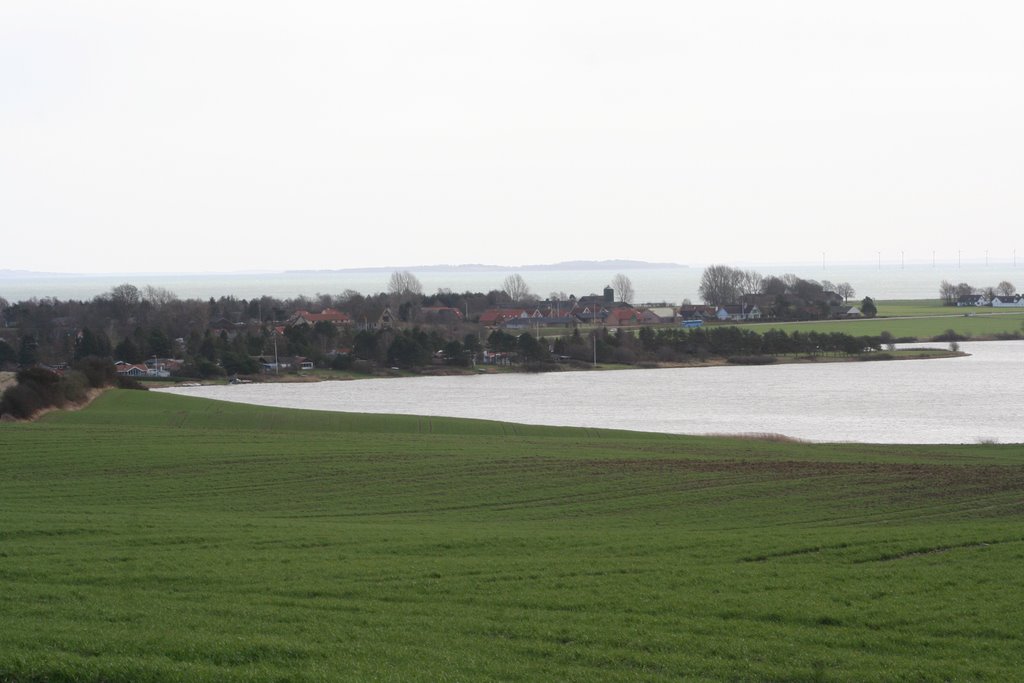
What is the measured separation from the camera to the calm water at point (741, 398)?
4450 cm

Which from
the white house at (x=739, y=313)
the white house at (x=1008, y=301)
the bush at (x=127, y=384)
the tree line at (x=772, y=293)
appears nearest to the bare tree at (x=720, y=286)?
the tree line at (x=772, y=293)

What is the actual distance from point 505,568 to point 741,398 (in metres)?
46.0

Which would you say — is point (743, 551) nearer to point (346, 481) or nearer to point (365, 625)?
point (365, 625)

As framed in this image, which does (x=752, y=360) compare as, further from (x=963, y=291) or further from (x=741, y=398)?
(x=963, y=291)

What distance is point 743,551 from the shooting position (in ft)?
46.2

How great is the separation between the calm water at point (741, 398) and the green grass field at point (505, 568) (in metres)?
18.4

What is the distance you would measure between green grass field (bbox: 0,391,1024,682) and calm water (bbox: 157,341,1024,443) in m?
18.4

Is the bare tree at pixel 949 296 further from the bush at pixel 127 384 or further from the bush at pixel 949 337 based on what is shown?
the bush at pixel 127 384

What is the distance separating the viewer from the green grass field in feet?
30.5

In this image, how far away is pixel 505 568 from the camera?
43.1ft

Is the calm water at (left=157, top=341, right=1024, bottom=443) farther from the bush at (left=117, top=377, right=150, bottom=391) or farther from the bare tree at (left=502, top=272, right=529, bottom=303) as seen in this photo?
the bare tree at (left=502, top=272, right=529, bottom=303)

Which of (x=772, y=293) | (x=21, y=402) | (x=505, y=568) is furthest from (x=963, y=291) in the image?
(x=505, y=568)

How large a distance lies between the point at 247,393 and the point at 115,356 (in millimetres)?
21039

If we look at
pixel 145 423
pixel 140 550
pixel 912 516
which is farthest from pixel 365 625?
pixel 145 423
